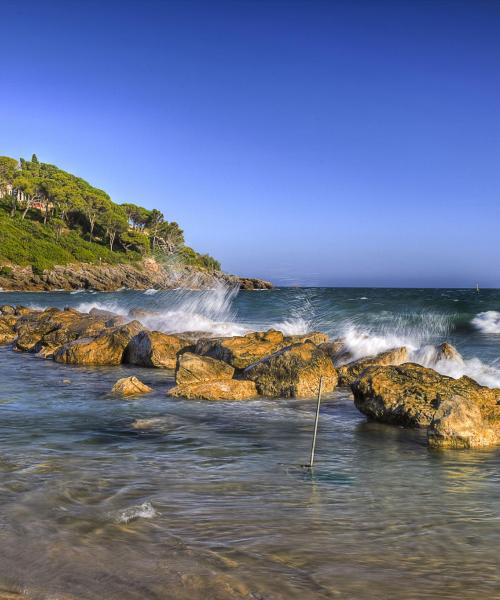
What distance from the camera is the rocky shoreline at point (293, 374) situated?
8.38 meters

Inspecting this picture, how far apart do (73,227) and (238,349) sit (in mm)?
115556

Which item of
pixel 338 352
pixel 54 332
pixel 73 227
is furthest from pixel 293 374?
pixel 73 227

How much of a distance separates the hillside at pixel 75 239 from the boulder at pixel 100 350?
→ 73.2 meters

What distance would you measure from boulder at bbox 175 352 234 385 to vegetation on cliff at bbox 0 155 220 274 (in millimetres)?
85202

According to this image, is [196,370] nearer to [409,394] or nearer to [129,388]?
[129,388]

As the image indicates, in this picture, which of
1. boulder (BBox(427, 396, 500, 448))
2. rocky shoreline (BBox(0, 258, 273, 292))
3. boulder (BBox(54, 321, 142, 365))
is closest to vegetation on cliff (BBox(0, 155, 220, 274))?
rocky shoreline (BBox(0, 258, 273, 292))

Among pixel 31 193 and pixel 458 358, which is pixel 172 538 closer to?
pixel 458 358

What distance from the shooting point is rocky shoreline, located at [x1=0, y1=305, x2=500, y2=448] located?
27.5ft

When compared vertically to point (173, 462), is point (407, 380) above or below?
above

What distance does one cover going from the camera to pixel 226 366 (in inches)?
516

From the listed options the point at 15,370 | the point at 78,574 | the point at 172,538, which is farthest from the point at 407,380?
the point at 15,370

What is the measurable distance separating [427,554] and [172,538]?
2.03 meters

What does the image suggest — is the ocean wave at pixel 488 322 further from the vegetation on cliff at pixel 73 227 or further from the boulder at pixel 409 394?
the vegetation on cliff at pixel 73 227

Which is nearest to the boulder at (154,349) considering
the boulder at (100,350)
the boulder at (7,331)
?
the boulder at (100,350)
